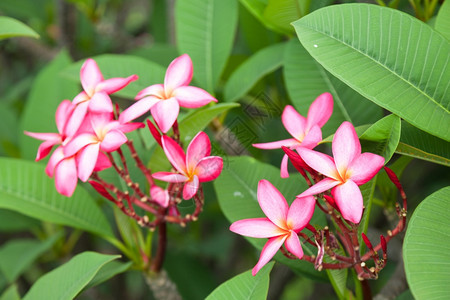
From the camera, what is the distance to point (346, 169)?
0.63 meters

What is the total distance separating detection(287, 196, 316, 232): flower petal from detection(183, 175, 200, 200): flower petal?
14 cm

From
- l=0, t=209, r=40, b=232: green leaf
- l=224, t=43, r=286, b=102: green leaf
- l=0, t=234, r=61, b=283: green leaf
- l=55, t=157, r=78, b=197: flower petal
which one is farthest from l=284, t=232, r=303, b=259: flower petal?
l=0, t=209, r=40, b=232: green leaf

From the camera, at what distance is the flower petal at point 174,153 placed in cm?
70

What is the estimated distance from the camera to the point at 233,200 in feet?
2.96

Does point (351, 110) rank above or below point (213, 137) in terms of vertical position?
above

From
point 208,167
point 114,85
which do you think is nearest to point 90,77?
point 114,85

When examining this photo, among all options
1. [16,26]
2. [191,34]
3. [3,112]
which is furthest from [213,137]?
[3,112]

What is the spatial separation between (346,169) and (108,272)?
500 millimetres

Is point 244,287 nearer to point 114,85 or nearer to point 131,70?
point 114,85

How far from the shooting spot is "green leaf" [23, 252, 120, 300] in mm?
844

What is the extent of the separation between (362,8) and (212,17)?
0.47 metres

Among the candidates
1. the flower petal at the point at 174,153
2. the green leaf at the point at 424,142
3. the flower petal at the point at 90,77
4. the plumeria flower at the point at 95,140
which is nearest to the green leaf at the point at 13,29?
the flower petal at the point at 90,77

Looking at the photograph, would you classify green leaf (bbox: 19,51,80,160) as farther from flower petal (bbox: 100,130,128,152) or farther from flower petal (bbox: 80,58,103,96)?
flower petal (bbox: 100,130,128,152)

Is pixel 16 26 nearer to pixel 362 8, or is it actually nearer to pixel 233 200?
pixel 233 200
